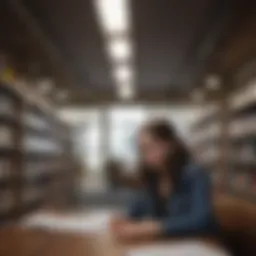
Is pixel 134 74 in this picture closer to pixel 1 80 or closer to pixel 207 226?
pixel 1 80

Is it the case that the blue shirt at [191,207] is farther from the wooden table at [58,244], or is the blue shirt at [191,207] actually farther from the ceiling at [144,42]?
the ceiling at [144,42]

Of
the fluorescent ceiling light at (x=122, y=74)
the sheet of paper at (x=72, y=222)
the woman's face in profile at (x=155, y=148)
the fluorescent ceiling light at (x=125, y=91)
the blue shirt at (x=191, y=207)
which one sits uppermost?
the fluorescent ceiling light at (x=122, y=74)

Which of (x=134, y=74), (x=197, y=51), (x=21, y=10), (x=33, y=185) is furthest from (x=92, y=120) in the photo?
(x=197, y=51)

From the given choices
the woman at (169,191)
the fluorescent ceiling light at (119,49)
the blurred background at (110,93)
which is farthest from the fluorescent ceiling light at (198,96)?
the woman at (169,191)

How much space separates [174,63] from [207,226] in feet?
7.48

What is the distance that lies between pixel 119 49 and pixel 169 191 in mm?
2536

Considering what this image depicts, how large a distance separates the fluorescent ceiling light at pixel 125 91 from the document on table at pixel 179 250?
1531 millimetres

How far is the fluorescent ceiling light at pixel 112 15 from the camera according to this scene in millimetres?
3119

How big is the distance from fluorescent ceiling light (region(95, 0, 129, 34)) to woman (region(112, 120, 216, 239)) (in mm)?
1775

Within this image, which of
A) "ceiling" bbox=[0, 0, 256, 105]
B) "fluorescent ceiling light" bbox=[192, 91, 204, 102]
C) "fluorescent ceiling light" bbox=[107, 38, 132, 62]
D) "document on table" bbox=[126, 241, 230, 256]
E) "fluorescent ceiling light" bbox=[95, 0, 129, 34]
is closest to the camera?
"document on table" bbox=[126, 241, 230, 256]

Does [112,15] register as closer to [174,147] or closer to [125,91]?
[125,91]

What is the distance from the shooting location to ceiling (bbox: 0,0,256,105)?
250 centimetres

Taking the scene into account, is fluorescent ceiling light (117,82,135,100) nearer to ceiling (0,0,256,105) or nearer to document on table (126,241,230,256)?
ceiling (0,0,256,105)

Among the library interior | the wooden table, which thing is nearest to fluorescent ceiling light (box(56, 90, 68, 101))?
the library interior
